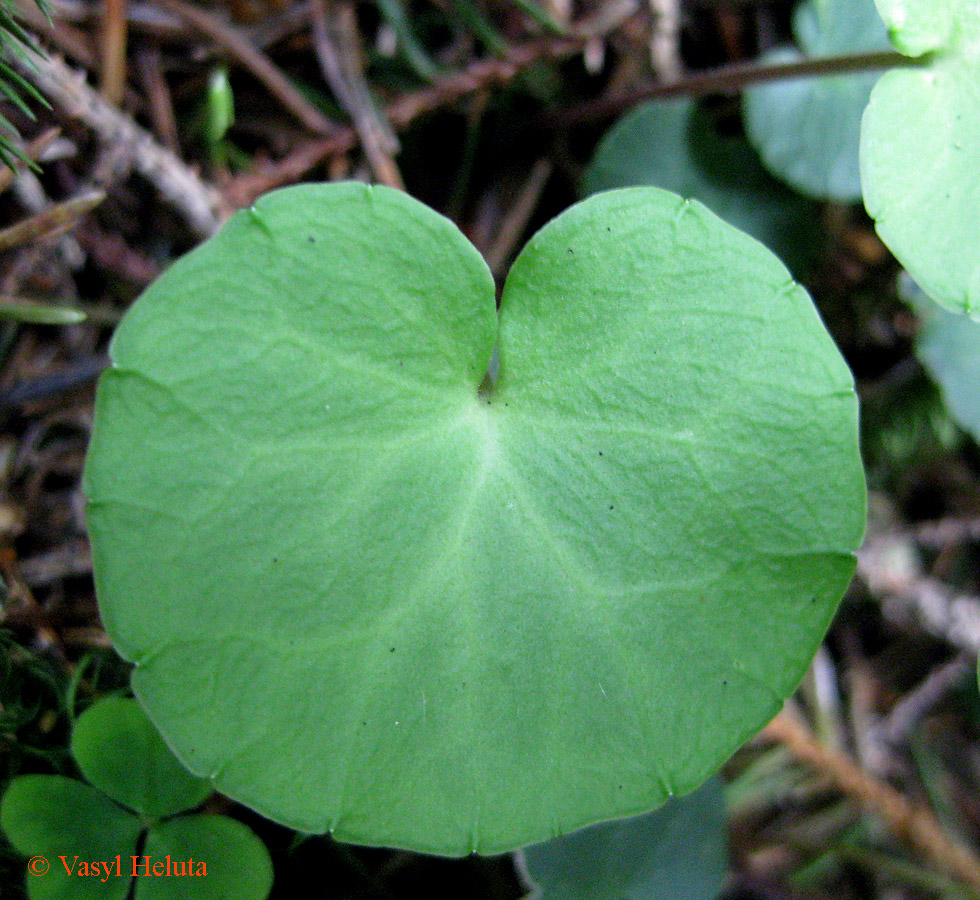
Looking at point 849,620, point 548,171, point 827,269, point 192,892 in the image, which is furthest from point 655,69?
point 192,892

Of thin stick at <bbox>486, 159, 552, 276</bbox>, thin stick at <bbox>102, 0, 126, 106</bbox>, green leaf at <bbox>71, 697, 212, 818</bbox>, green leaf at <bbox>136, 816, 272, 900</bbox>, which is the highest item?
thin stick at <bbox>102, 0, 126, 106</bbox>

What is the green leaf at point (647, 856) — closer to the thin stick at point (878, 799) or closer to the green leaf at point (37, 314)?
the thin stick at point (878, 799)

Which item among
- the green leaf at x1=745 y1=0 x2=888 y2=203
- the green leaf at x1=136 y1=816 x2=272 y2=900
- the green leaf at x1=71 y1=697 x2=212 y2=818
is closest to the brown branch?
the green leaf at x1=745 y1=0 x2=888 y2=203

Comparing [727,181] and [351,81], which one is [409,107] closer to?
[351,81]

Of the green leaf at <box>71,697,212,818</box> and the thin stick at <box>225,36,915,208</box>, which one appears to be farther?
the thin stick at <box>225,36,915,208</box>

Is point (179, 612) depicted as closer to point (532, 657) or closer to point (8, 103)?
point (532, 657)

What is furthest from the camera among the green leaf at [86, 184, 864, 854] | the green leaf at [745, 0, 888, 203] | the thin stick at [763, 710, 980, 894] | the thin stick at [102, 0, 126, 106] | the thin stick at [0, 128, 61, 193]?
the thin stick at [763, 710, 980, 894]

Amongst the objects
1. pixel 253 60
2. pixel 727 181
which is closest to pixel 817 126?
pixel 727 181

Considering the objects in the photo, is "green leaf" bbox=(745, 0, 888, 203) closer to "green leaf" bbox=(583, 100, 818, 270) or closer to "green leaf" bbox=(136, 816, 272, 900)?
"green leaf" bbox=(583, 100, 818, 270)
